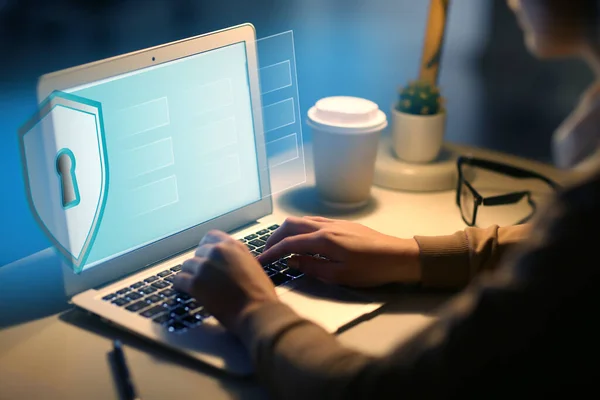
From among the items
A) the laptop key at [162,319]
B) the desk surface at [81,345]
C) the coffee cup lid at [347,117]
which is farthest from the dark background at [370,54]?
the laptop key at [162,319]

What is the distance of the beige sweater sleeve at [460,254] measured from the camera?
1091mm

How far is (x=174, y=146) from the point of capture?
115cm

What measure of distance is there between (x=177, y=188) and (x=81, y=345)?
0.92ft

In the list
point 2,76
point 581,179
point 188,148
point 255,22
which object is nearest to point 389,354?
point 581,179

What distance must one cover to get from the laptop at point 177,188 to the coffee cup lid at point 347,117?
0.41ft

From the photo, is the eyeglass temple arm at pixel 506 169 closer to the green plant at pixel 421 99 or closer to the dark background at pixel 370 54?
the green plant at pixel 421 99

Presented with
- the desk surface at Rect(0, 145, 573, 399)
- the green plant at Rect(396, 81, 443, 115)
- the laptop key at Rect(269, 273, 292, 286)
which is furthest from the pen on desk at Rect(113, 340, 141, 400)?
the green plant at Rect(396, 81, 443, 115)

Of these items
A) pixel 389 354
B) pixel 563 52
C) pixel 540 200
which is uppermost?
pixel 563 52

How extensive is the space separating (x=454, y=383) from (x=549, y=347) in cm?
9

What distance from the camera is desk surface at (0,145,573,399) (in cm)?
90

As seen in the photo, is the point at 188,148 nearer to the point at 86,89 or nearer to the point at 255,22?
the point at 86,89

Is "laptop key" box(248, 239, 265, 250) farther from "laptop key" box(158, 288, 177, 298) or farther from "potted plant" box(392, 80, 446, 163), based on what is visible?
"potted plant" box(392, 80, 446, 163)

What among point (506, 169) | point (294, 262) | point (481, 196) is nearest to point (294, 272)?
point (294, 262)

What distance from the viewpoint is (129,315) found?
1015 millimetres
